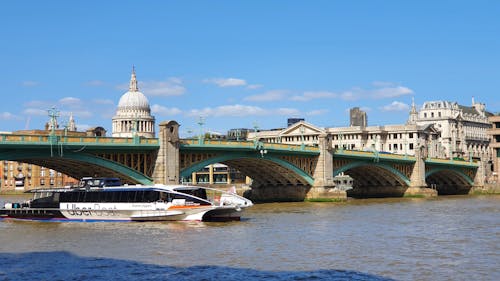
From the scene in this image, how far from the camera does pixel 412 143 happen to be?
169 m

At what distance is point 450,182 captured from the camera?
442ft

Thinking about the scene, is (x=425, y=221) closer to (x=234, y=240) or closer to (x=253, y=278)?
(x=234, y=240)

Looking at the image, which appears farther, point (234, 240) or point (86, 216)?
point (86, 216)

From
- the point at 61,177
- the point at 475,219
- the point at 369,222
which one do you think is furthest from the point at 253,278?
the point at 61,177

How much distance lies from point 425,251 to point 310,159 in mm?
56873

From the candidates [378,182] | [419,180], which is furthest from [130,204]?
[419,180]

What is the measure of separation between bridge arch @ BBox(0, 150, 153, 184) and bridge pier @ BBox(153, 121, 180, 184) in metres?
1.34

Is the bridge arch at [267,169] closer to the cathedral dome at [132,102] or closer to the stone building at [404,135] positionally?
the stone building at [404,135]

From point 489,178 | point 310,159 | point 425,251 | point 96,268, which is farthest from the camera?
point 489,178

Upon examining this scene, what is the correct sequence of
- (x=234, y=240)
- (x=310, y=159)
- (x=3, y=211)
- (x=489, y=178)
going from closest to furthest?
(x=234, y=240)
(x=3, y=211)
(x=310, y=159)
(x=489, y=178)

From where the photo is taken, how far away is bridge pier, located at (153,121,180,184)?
7062 centimetres

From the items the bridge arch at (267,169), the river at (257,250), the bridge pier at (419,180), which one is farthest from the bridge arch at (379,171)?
the river at (257,250)

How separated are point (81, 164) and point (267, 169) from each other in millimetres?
31470

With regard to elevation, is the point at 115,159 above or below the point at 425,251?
above
